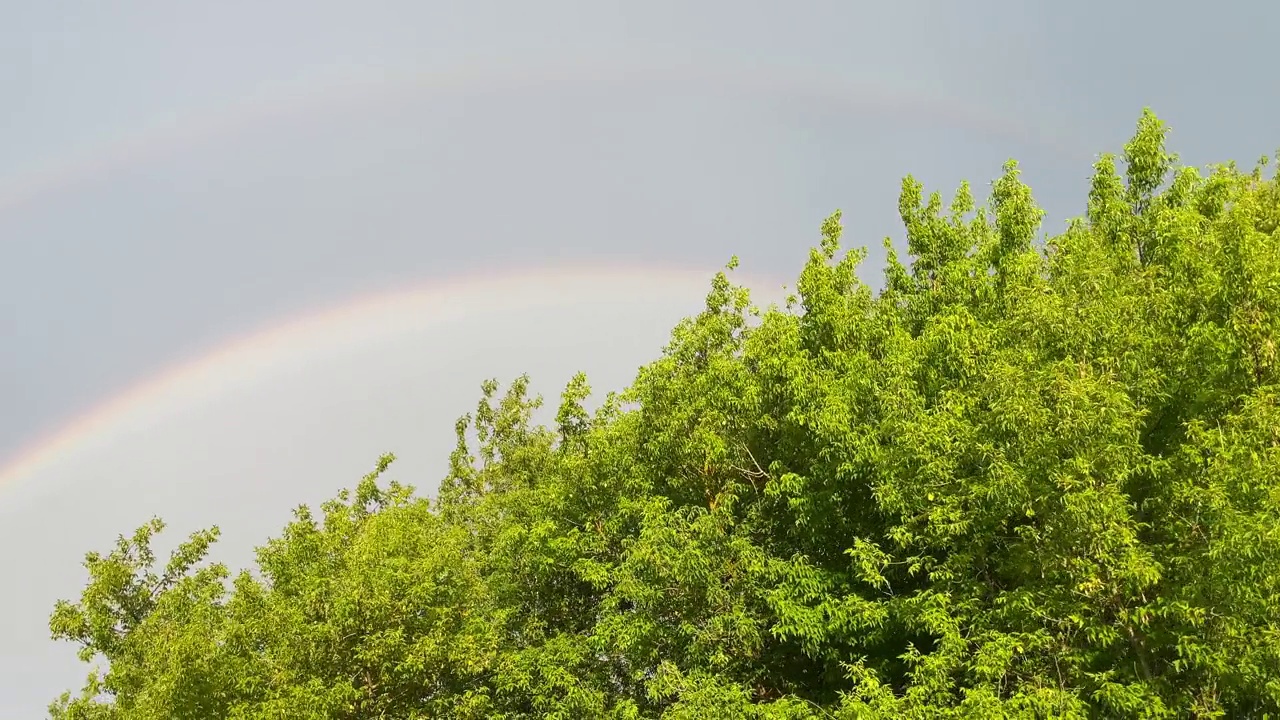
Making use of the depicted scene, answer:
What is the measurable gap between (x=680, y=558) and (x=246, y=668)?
27.2ft

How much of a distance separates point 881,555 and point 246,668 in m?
11.1

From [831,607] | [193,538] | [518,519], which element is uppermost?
[193,538]

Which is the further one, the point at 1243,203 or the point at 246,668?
the point at 246,668

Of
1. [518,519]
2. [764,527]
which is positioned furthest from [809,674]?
[518,519]

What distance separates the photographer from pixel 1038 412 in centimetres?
735

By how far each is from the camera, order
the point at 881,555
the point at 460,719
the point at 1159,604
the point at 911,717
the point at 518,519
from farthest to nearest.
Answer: the point at 518,519, the point at 460,719, the point at 881,555, the point at 911,717, the point at 1159,604

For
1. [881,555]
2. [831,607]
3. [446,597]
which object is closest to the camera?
[881,555]

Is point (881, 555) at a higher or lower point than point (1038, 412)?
lower

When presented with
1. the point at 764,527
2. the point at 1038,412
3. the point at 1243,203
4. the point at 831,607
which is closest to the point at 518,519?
the point at 764,527

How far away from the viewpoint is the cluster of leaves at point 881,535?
7219 mm

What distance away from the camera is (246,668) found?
12.9 m

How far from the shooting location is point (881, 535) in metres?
11.0

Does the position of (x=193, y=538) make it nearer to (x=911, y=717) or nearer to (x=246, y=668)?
(x=246, y=668)

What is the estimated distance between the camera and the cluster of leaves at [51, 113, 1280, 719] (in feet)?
23.7
